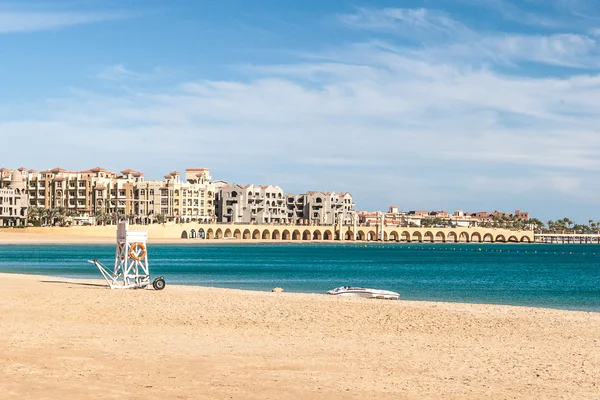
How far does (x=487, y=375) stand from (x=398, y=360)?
2199mm

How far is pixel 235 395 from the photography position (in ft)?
44.2

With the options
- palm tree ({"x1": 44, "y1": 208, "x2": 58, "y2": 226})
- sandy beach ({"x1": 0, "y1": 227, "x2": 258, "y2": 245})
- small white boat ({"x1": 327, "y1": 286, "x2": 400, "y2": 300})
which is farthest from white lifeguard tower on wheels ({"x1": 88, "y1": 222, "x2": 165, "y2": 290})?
palm tree ({"x1": 44, "y1": 208, "x2": 58, "y2": 226})

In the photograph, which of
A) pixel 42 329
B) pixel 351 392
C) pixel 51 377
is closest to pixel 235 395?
pixel 351 392

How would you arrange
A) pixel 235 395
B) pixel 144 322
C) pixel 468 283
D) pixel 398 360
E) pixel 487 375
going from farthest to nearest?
1. pixel 468 283
2. pixel 144 322
3. pixel 398 360
4. pixel 487 375
5. pixel 235 395

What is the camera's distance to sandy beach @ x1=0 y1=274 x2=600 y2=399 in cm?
1414

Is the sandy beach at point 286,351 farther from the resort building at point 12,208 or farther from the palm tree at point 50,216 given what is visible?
the palm tree at point 50,216

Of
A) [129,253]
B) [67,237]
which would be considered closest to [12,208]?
[67,237]

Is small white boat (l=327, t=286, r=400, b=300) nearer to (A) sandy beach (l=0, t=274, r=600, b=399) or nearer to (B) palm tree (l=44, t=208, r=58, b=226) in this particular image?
(A) sandy beach (l=0, t=274, r=600, b=399)

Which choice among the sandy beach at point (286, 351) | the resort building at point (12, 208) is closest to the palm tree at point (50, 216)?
the resort building at point (12, 208)

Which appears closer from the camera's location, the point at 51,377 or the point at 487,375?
the point at 51,377

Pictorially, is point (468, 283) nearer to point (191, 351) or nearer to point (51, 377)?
point (191, 351)

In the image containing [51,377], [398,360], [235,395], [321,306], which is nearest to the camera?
[235,395]

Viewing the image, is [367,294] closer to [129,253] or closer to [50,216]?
[129,253]

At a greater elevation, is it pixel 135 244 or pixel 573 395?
pixel 135 244
